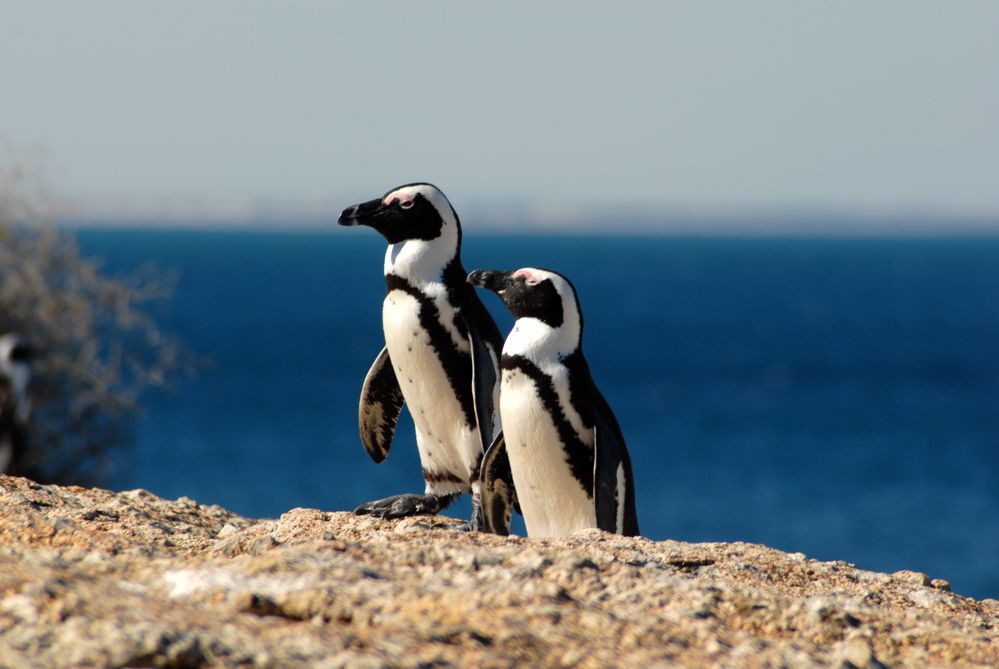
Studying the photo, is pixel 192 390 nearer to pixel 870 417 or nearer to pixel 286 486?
pixel 286 486

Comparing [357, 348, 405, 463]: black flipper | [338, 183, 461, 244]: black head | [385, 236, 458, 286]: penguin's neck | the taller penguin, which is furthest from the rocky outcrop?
[357, 348, 405, 463]: black flipper

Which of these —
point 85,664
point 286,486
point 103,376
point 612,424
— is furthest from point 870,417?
point 85,664

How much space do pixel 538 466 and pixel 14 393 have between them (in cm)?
947

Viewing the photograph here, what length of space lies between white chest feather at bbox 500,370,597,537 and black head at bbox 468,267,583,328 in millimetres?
306

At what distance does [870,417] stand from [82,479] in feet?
146

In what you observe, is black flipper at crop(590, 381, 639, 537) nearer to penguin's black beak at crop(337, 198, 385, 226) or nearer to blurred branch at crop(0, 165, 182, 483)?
penguin's black beak at crop(337, 198, 385, 226)

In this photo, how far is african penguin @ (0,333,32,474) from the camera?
1419 centimetres

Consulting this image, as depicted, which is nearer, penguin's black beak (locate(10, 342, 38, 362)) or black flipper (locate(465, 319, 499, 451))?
black flipper (locate(465, 319, 499, 451))

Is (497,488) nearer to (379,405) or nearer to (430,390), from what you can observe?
(430,390)

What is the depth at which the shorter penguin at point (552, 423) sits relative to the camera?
20.9 feet

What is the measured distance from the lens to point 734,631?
395 cm

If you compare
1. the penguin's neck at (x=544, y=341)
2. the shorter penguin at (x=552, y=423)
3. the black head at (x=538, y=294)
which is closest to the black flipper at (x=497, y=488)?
the shorter penguin at (x=552, y=423)

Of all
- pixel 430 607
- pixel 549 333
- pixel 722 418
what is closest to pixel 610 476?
pixel 549 333

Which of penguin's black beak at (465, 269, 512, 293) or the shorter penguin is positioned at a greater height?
penguin's black beak at (465, 269, 512, 293)
